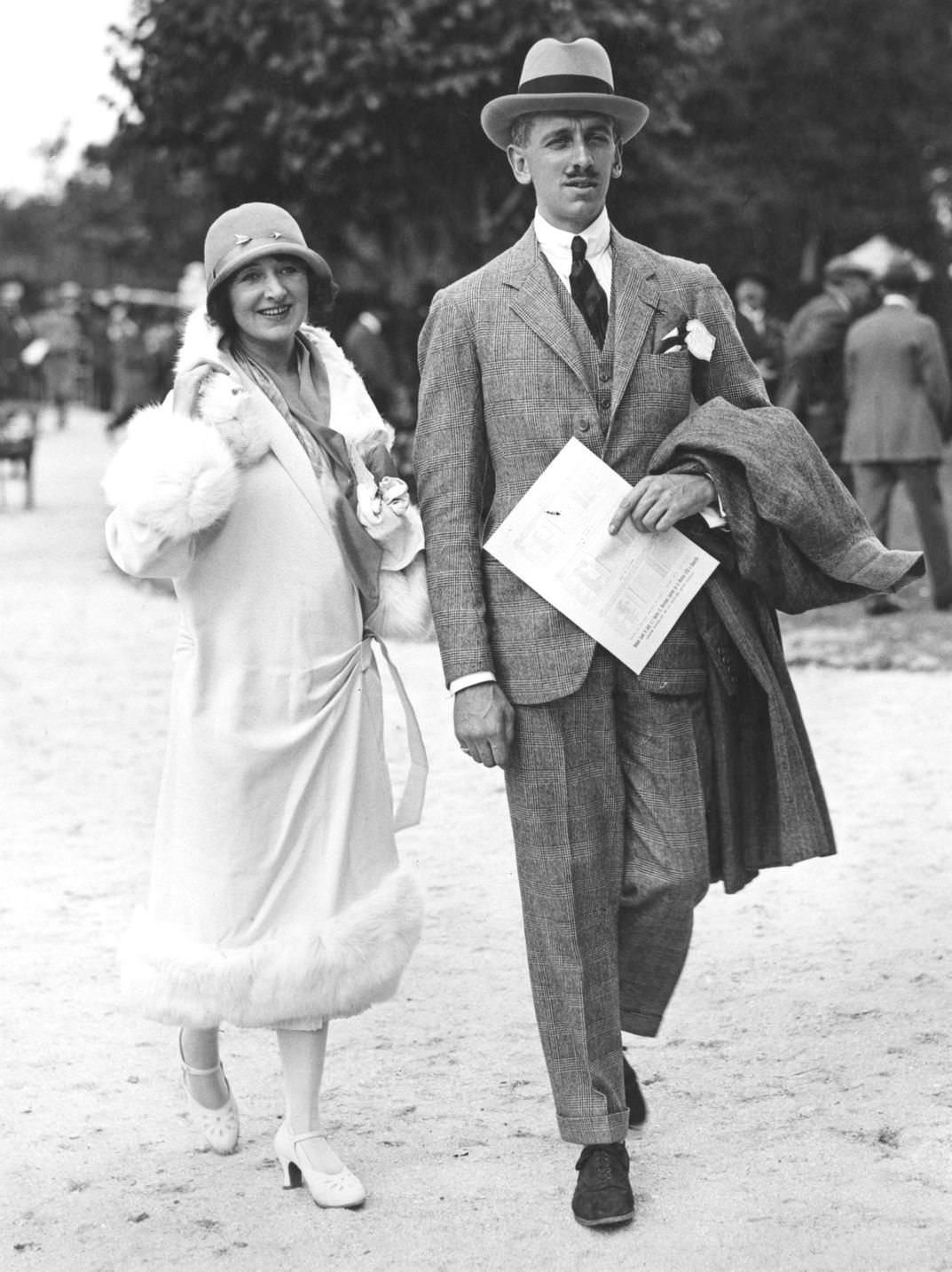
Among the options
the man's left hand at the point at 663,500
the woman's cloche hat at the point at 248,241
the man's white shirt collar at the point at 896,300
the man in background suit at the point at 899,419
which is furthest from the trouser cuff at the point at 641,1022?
the man's white shirt collar at the point at 896,300

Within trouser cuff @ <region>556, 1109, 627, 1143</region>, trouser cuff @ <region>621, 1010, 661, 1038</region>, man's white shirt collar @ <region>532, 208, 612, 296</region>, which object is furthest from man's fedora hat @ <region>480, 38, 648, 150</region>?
trouser cuff @ <region>556, 1109, 627, 1143</region>

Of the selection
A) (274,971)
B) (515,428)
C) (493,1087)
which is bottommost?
(493,1087)

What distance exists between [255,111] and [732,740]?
34.2 ft

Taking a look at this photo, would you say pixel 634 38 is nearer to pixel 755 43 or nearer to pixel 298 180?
pixel 298 180

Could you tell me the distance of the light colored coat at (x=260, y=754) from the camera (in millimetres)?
3719

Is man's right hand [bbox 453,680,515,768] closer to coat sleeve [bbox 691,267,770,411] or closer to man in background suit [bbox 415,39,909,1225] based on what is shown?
man in background suit [bbox 415,39,909,1225]

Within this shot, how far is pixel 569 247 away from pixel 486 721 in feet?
3.12

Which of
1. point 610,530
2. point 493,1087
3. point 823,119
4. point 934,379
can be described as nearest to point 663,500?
point 610,530

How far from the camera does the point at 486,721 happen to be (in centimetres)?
363

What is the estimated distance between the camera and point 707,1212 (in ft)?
11.7

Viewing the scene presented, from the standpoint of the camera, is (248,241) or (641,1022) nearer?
(248,241)

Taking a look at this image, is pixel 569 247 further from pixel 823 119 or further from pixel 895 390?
pixel 823 119

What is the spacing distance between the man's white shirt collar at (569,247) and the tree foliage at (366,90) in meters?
8.92

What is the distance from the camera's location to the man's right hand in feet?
11.9
